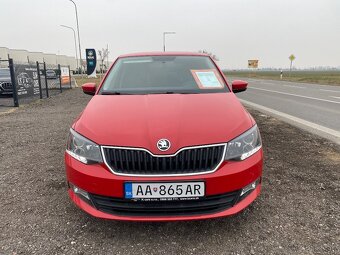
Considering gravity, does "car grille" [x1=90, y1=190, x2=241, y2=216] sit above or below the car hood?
below

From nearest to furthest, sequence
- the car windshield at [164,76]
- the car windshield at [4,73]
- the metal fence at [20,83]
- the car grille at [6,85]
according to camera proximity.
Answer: the car windshield at [164,76], the metal fence at [20,83], the car grille at [6,85], the car windshield at [4,73]

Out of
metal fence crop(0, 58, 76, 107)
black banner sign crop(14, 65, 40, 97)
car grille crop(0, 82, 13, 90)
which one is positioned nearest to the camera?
metal fence crop(0, 58, 76, 107)

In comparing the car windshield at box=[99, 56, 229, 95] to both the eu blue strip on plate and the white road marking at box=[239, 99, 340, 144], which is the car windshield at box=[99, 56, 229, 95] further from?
the white road marking at box=[239, 99, 340, 144]

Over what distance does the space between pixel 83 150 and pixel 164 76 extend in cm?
168

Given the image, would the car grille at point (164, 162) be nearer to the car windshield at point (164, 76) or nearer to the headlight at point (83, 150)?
the headlight at point (83, 150)

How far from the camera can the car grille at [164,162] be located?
7.52 ft

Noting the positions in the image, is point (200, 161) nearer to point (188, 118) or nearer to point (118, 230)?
point (188, 118)

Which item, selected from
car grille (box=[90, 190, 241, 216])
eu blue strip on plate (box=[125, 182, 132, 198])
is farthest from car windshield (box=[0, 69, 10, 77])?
eu blue strip on plate (box=[125, 182, 132, 198])

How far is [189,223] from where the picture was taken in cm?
276

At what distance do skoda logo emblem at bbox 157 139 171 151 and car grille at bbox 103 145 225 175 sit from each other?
73 mm

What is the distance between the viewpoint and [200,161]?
2314 millimetres

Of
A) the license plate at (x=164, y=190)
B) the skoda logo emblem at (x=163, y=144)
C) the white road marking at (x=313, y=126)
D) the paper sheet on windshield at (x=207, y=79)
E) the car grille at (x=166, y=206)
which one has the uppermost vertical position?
the paper sheet on windshield at (x=207, y=79)

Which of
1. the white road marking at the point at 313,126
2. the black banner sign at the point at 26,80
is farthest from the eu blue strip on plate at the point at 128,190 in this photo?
the black banner sign at the point at 26,80

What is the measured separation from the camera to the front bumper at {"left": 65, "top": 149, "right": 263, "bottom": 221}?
2271 millimetres
